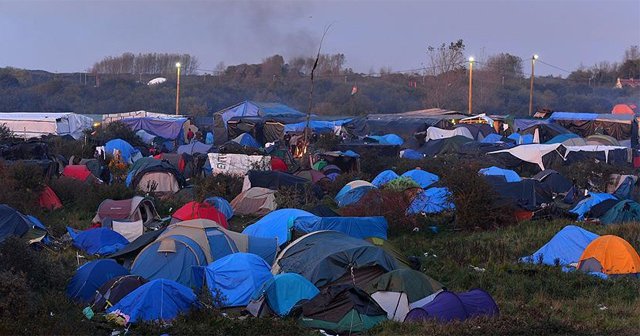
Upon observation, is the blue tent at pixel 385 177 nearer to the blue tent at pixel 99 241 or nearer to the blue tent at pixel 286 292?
the blue tent at pixel 99 241

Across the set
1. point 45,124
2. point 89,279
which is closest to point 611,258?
point 89,279

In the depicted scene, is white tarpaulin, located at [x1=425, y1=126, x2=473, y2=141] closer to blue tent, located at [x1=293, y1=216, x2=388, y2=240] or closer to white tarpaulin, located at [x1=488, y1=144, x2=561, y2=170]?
white tarpaulin, located at [x1=488, y1=144, x2=561, y2=170]

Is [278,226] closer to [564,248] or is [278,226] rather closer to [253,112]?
[564,248]

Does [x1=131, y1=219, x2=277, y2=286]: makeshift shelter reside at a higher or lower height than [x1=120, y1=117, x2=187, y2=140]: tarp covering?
lower

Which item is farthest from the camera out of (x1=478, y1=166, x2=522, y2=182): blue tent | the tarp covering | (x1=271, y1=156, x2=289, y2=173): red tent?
the tarp covering

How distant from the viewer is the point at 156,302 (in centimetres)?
1275

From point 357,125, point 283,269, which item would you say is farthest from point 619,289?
point 357,125

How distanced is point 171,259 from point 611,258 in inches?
349

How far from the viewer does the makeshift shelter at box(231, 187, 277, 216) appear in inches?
966

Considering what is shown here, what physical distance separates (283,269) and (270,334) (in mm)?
4499

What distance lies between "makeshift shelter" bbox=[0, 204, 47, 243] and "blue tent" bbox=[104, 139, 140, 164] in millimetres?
14844

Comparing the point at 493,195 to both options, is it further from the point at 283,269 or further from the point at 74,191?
the point at 74,191

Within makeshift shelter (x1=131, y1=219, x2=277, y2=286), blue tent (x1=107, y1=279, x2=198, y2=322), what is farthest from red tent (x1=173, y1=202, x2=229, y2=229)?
blue tent (x1=107, y1=279, x2=198, y2=322)

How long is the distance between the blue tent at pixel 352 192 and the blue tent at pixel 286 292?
10118 millimetres
